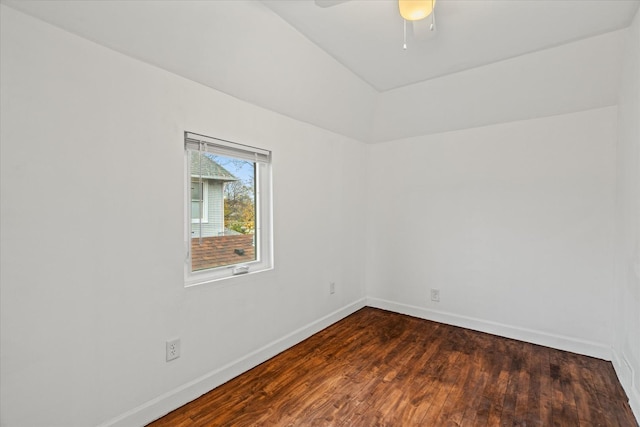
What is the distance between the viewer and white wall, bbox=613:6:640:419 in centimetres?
192

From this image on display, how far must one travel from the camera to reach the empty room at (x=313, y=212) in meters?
1.45

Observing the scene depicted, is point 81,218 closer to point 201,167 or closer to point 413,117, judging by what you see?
point 201,167

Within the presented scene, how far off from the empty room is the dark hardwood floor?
0.06 ft

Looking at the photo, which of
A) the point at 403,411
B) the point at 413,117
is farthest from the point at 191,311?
the point at 413,117

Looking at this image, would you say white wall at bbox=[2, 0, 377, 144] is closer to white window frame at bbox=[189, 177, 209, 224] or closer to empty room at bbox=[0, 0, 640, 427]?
empty room at bbox=[0, 0, 640, 427]

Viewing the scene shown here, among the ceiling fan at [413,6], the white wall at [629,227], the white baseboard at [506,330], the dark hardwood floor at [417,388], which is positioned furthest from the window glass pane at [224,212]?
the white wall at [629,227]

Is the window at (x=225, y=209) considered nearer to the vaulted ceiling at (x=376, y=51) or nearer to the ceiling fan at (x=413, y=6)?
the vaulted ceiling at (x=376, y=51)

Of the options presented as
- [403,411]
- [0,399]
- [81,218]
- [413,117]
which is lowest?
[403,411]

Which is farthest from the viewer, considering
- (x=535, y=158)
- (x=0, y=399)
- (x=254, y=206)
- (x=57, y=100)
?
(x=535, y=158)

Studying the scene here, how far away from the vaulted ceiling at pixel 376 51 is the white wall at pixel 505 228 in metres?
0.28

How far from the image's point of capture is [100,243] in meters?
1.58

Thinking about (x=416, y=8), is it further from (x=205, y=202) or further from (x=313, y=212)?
(x=313, y=212)

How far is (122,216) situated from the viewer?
166cm

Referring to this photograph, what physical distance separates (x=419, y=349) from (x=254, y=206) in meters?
1.90
